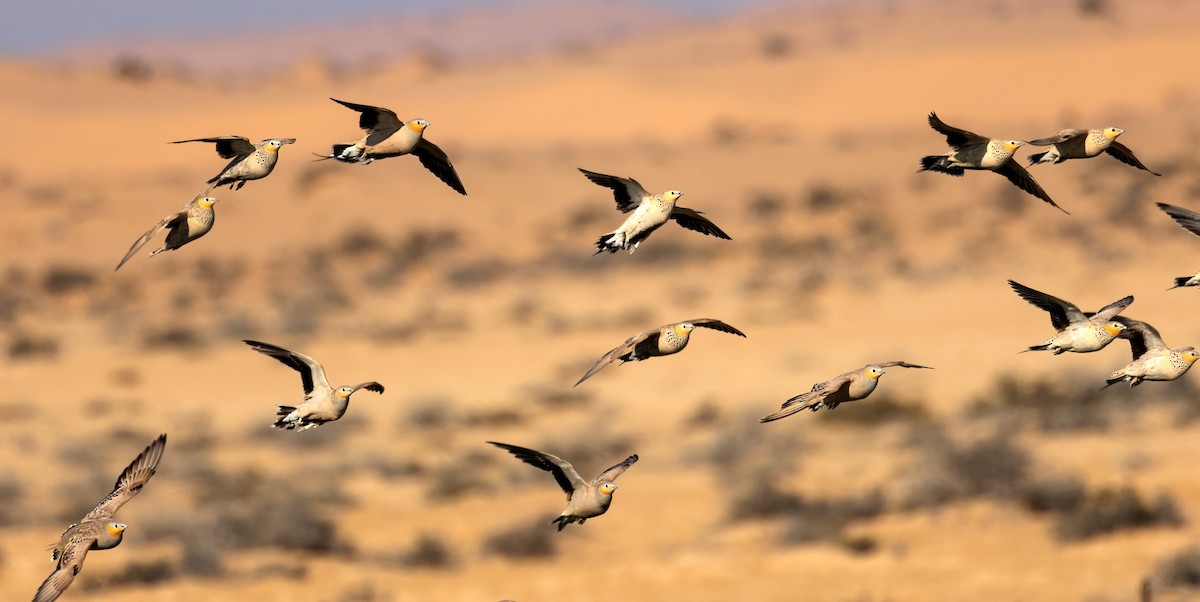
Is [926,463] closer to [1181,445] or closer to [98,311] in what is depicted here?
[1181,445]

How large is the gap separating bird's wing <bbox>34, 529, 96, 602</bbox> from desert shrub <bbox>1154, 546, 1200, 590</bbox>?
12.4 meters

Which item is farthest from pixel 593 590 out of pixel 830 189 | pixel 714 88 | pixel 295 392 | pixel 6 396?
pixel 714 88

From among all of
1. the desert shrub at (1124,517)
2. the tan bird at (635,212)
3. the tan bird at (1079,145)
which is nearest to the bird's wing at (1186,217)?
the tan bird at (1079,145)

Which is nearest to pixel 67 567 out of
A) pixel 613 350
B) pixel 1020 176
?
pixel 613 350

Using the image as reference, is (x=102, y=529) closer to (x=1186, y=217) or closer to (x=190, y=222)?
(x=190, y=222)

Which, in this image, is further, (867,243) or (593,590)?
(867,243)

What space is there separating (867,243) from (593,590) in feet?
101

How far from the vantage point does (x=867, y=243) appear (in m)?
49.6

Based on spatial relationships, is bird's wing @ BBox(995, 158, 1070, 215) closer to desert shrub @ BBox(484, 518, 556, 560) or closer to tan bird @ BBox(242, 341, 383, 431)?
tan bird @ BBox(242, 341, 383, 431)

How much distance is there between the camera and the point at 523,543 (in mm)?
21797

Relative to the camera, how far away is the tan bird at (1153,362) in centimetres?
955

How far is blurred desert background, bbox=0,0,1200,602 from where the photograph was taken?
2136 centimetres

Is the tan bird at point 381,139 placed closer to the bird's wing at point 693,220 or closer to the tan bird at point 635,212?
the tan bird at point 635,212

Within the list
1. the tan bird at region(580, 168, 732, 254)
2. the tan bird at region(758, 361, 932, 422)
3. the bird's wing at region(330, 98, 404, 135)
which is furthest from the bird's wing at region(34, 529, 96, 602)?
the tan bird at region(758, 361, 932, 422)
